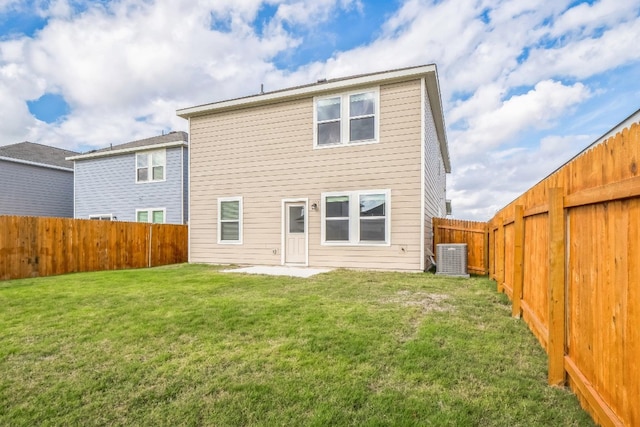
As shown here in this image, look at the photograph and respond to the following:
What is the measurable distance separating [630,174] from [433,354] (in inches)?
81.5

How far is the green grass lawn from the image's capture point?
208 cm

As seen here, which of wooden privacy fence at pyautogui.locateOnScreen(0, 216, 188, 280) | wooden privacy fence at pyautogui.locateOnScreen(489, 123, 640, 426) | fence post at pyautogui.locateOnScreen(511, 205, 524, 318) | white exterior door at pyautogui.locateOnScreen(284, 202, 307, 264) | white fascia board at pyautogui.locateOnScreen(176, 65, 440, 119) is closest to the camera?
wooden privacy fence at pyautogui.locateOnScreen(489, 123, 640, 426)

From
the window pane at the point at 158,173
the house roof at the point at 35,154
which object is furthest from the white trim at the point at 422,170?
the house roof at the point at 35,154

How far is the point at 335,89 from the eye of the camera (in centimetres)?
923

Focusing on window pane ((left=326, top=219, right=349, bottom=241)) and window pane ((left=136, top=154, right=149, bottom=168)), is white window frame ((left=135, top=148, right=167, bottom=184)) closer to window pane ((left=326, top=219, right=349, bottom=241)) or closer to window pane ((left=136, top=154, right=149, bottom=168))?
window pane ((left=136, top=154, right=149, bottom=168))

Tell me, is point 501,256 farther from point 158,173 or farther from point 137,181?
point 137,181

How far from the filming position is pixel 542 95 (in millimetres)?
12414

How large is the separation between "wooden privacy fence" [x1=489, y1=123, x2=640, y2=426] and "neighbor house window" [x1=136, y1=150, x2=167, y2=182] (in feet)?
50.5

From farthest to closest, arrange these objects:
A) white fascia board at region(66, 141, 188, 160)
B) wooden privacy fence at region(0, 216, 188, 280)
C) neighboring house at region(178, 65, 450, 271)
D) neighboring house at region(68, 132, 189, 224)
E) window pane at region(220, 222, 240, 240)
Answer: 1. neighboring house at region(68, 132, 189, 224)
2. white fascia board at region(66, 141, 188, 160)
3. window pane at region(220, 222, 240, 240)
4. neighboring house at region(178, 65, 450, 271)
5. wooden privacy fence at region(0, 216, 188, 280)

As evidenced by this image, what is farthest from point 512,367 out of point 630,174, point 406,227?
point 406,227

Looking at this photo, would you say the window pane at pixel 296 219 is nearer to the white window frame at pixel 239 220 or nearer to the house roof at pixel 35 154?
the white window frame at pixel 239 220

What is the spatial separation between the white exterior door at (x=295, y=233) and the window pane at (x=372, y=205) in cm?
174

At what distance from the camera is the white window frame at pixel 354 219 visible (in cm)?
877

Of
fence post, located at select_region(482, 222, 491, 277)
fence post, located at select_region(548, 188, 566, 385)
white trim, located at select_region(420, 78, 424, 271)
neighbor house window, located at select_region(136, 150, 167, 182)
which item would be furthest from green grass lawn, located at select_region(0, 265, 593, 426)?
neighbor house window, located at select_region(136, 150, 167, 182)
